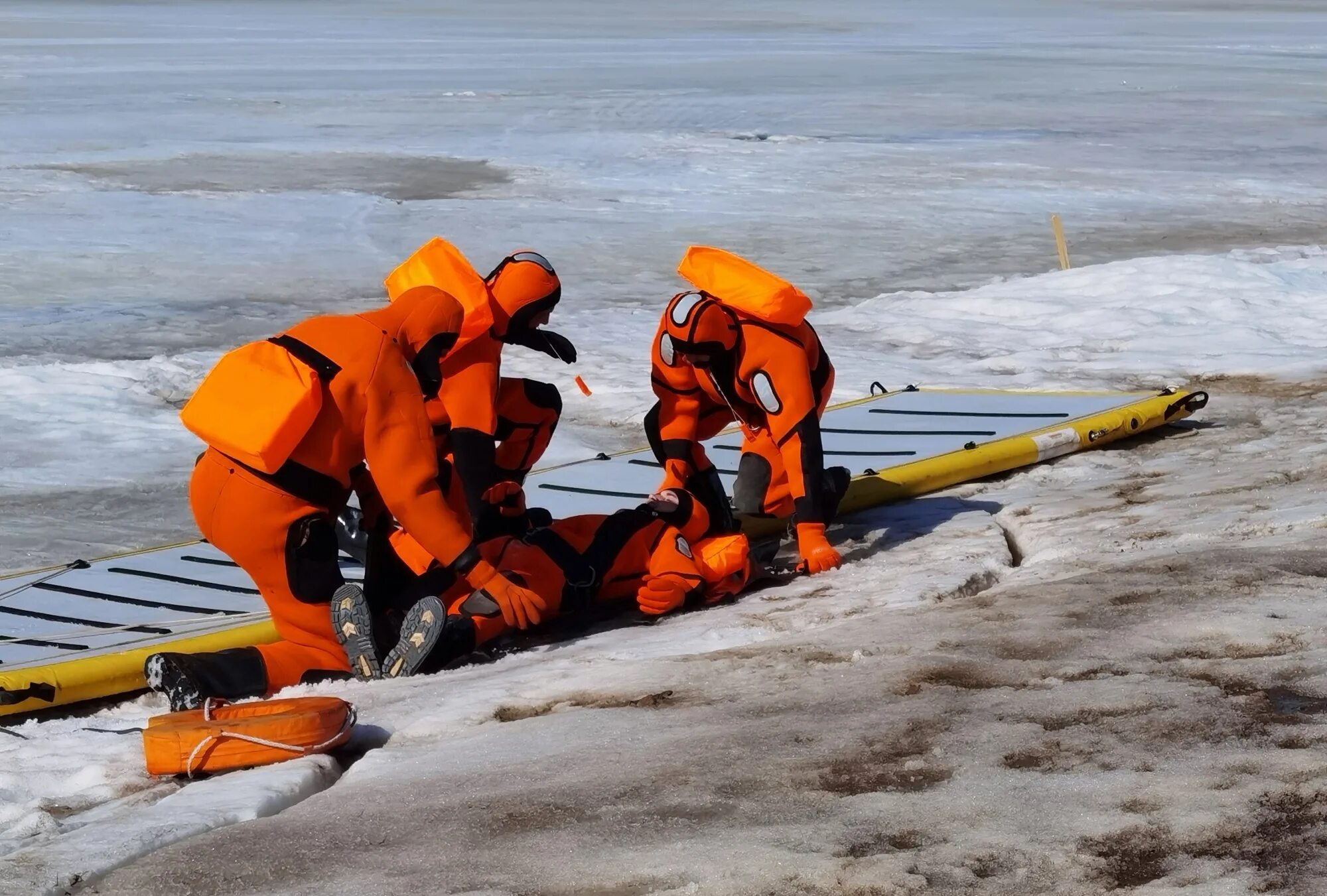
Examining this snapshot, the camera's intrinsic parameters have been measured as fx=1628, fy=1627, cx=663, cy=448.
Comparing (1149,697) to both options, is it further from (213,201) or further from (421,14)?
(421,14)

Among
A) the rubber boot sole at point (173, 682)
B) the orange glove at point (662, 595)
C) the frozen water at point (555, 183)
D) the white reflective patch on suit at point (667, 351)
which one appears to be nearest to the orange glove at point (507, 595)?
the orange glove at point (662, 595)

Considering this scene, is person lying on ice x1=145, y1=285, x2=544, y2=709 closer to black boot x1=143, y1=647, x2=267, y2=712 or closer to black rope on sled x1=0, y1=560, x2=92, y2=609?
black boot x1=143, y1=647, x2=267, y2=712

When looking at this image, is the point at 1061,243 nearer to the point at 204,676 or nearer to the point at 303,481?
the point at 303,481

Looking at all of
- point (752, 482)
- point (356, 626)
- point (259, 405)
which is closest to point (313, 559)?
point (356, 626)

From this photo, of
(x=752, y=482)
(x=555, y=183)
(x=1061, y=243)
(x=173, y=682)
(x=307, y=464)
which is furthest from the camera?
(x=555, y=183)

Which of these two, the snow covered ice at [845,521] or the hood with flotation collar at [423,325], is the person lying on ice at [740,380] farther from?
the hood with flotation collar at [423,325]

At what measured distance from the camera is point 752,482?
570cm

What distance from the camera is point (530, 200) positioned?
14766 mm

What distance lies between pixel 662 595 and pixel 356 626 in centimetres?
97

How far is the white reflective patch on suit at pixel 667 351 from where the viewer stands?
5.19 metres

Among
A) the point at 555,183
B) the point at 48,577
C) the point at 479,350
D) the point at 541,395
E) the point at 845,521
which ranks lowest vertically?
the point at 845,521

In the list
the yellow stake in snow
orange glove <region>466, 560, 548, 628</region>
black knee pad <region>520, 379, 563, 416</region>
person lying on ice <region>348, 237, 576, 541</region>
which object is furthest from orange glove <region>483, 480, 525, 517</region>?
the yellow stake in snow

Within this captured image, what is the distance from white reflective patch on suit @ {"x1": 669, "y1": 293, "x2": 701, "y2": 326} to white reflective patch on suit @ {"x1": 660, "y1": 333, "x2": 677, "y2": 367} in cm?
8

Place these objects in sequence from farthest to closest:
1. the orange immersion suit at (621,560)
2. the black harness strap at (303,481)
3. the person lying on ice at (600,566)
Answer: the orange immersion suit at (621,560) < the person lying on ice at (600,566) < the black harness strap at (303,481)
